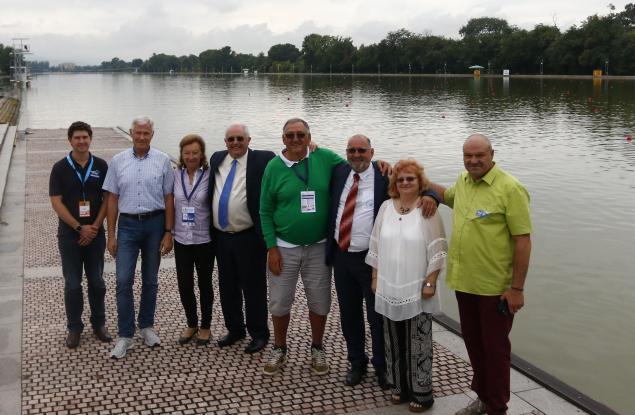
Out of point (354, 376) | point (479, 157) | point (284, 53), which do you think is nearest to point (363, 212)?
point (479, 157)

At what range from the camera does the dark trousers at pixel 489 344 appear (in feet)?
12.5

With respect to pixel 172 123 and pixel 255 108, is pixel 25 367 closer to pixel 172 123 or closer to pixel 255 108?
pixel 172 123

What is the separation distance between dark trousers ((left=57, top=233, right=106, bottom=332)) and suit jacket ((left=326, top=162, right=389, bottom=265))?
6.46 feet

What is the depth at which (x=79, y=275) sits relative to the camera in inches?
205

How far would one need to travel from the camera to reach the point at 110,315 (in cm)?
589

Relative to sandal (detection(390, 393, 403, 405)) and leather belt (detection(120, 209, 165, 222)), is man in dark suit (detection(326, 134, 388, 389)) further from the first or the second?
leather belt (detection(120, 209, 165, 222))

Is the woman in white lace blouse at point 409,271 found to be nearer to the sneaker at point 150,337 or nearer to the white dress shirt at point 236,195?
the white dress shirt at point 236,195

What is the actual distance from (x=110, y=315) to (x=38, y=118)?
32804 millimetres

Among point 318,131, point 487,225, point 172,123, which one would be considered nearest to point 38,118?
point 172,123

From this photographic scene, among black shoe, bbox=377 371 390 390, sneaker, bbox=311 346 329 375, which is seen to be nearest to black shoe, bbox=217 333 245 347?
sneaker, bbox=311 346 329 375

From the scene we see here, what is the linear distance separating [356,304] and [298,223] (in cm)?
72

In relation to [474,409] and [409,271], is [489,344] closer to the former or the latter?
[474,409]

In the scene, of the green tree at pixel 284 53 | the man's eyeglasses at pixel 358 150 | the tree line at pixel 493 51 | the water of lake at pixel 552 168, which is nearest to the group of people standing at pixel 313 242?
the man's eyeglasses at pixel 358 150

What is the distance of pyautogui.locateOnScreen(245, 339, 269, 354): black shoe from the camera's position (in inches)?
201
